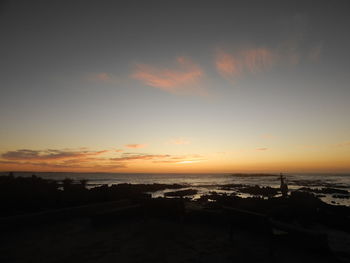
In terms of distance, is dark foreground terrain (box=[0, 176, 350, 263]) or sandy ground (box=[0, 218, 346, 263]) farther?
dark foreground terrain (box=[0, 176, 350, 263])

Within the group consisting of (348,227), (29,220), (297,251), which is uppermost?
(29,220)

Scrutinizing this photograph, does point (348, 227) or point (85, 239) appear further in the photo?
point (348, 227)

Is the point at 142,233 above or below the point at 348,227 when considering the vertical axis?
above

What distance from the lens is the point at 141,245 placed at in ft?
22.9

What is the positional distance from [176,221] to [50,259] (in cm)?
544

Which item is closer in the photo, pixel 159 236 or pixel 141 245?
pixel 141 245

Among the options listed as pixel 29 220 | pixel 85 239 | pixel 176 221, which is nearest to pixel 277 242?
pixel 176 221

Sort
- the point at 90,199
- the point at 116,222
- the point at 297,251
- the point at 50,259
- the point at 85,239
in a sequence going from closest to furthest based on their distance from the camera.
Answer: the point at 50,259
the point at 297,251
the point at 85,239
the point at 116,222
the point at 90,199

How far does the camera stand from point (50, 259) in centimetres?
590

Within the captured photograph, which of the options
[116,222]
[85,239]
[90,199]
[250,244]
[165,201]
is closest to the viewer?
[250,244]

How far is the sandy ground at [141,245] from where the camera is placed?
237 inches

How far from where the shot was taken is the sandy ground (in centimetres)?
601

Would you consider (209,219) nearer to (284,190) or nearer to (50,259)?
(50,259)

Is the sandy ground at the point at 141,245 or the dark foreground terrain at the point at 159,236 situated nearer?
the sandy ground at the point at 141,245
